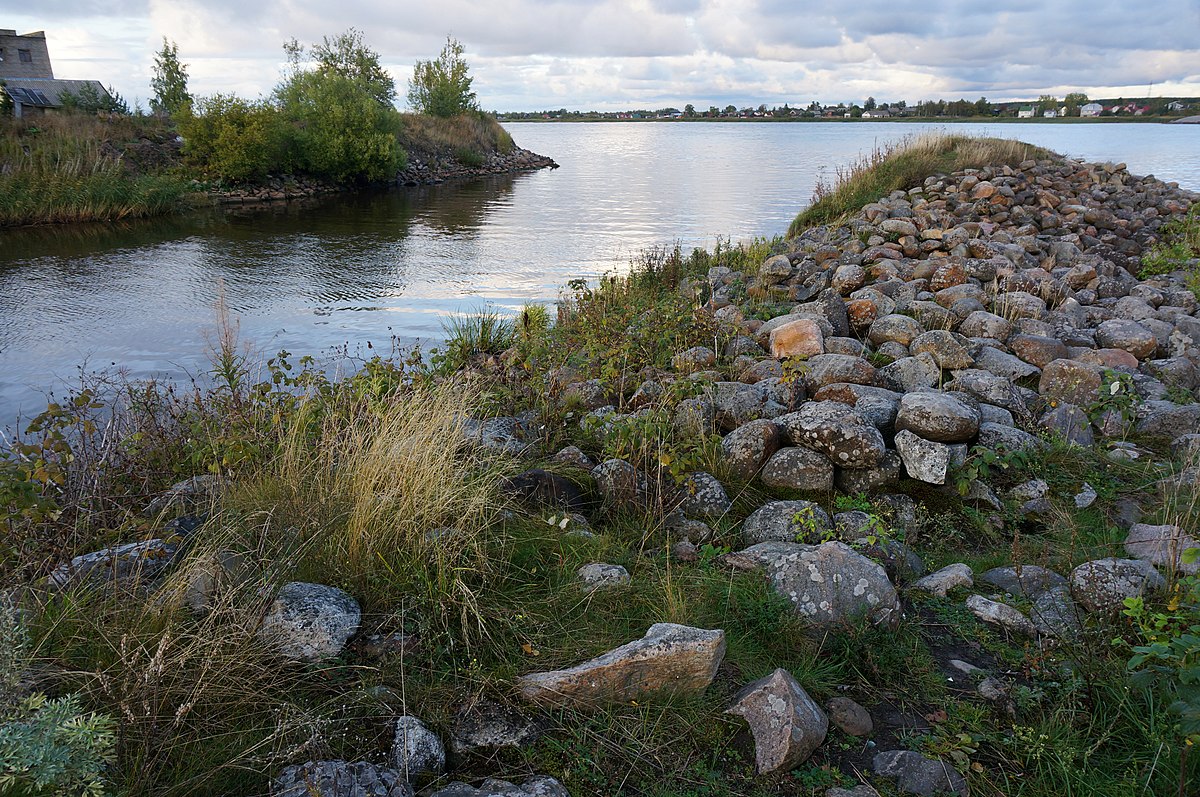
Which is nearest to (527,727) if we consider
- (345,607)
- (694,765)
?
(694,765)

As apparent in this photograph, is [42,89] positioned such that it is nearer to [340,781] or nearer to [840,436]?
[840,436]

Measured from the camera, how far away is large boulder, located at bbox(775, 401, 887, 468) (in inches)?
193

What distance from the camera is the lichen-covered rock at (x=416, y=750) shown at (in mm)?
2510

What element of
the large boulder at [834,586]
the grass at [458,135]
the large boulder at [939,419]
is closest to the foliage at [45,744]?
the large boulder at [834,586]

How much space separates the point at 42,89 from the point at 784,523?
166 ft

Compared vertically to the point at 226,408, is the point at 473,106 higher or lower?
higher

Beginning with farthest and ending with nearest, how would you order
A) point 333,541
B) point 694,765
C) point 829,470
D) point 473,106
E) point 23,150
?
1. point 473,106
2. point 23,150
3. point 829,470
4. point 333,541
5. point 694,765

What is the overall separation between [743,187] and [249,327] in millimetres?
24355

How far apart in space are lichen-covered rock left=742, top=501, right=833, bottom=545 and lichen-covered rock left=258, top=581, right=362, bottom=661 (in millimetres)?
2342

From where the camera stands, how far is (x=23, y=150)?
23.5 metres

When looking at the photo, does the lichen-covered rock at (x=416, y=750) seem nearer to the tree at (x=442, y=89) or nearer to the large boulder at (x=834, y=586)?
the large boulder at (x=834, y=586)

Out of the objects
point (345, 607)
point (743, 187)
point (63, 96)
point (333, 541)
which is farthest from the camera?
point (63, 96)

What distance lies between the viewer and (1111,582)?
11.1ft

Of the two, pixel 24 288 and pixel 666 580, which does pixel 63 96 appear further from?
pixel 666 580
